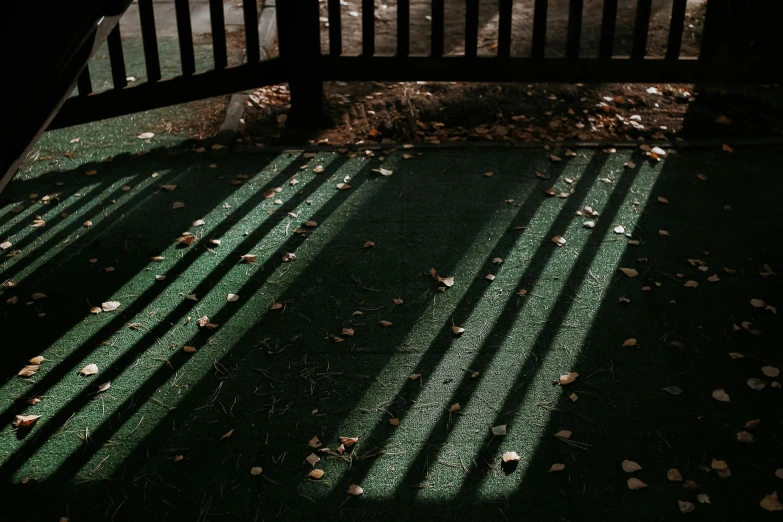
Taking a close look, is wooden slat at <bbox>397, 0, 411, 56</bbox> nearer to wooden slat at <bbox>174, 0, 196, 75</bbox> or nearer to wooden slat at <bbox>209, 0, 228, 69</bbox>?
wooden slat at <bbox>209, 0, 228, 69</bbox>

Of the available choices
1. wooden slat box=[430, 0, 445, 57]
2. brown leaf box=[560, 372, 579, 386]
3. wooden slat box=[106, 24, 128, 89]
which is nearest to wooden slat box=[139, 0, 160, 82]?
wooden slat box=[106, 24, 128, 89]

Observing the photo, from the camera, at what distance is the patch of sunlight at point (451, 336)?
12.5 feet

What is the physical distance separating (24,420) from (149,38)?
3326 mm

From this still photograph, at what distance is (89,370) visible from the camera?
4.29 meters

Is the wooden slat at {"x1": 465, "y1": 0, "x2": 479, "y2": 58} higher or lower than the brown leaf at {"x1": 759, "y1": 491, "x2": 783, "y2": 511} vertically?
higher

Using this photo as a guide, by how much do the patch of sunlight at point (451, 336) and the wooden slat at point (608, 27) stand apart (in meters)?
1.31

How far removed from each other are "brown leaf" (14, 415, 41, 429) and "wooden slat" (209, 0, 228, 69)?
333 centimetres

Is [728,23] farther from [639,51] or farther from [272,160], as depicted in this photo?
[272,160]

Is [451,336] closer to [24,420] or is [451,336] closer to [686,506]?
[686,506]

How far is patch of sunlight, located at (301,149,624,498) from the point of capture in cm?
382

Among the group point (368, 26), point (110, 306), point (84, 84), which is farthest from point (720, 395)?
point (84, 84)

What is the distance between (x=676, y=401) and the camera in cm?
403

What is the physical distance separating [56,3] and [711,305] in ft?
12.1

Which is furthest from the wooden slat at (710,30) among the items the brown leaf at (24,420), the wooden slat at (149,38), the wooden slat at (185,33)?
the brown leaf at (24,420)
